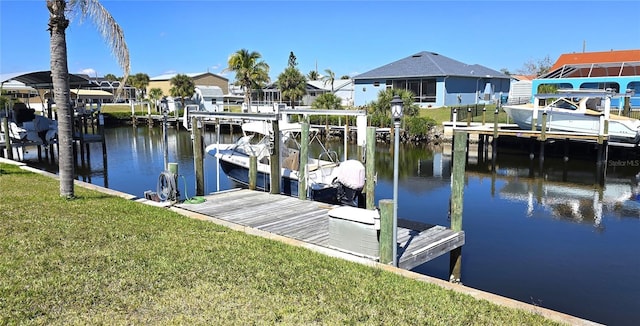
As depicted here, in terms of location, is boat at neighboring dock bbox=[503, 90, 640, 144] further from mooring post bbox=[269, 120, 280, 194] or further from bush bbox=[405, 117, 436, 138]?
mooring post bbox=[269, 120, 280, 194]

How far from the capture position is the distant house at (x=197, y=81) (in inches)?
2736

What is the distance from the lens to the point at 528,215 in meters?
14.6

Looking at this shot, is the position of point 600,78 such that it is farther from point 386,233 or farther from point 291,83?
point 386,233

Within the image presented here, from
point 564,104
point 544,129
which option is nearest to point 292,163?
point 544,129

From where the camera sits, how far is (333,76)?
61.2 meters

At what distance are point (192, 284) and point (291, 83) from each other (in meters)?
43.9

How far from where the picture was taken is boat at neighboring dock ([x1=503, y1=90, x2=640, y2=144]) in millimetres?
23062

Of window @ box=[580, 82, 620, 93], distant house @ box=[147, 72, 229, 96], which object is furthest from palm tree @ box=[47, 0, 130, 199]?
distant house @ box=[147, 72, 229, 96]

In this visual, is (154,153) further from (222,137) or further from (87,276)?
(87,276)

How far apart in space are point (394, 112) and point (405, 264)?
2.43m

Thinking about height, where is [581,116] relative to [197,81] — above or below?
below

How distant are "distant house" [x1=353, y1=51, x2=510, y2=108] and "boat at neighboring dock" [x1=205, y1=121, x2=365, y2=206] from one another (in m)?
25.8

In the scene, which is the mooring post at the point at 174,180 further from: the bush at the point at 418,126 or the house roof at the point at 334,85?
the house roof at the point at 334,85

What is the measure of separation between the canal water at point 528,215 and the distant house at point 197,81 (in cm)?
4256
